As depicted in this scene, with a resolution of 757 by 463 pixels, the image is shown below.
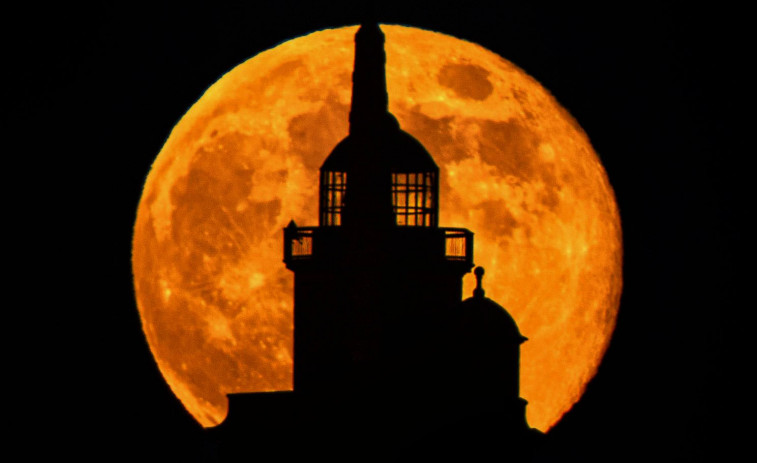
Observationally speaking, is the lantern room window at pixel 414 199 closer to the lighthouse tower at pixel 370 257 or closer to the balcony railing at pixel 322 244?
the lighthouse tower at pixel 370 257

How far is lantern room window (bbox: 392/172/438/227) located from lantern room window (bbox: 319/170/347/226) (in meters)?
1.20

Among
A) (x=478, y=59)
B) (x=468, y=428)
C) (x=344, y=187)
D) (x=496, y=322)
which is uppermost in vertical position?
(x=478, y=59)

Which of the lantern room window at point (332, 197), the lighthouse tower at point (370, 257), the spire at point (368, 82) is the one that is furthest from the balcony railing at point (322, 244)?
the spire at point (368, 82)

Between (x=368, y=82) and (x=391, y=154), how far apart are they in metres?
1.70

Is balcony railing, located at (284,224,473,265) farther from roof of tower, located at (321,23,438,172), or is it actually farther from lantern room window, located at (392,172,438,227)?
roof of tower, located at (321,23,438,172)

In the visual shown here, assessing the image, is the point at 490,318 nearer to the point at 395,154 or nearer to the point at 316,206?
the point at 395,154

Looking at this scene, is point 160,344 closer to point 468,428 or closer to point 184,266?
point 184,266

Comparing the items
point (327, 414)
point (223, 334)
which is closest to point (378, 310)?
point (327, 414)

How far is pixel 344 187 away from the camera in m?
36.7

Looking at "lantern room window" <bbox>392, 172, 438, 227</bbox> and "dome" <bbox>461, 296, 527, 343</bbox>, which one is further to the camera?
"lantern room window" <bbox>392, 172, 438, 227</bbox>

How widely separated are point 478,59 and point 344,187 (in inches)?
246

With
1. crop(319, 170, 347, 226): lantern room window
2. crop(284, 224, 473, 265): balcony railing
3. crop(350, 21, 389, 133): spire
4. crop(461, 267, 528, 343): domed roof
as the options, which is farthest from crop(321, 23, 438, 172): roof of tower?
crop(461, 267, 528, 343): domed roof

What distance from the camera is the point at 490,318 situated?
32.9 m

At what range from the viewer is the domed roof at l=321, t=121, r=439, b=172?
3553 cm
